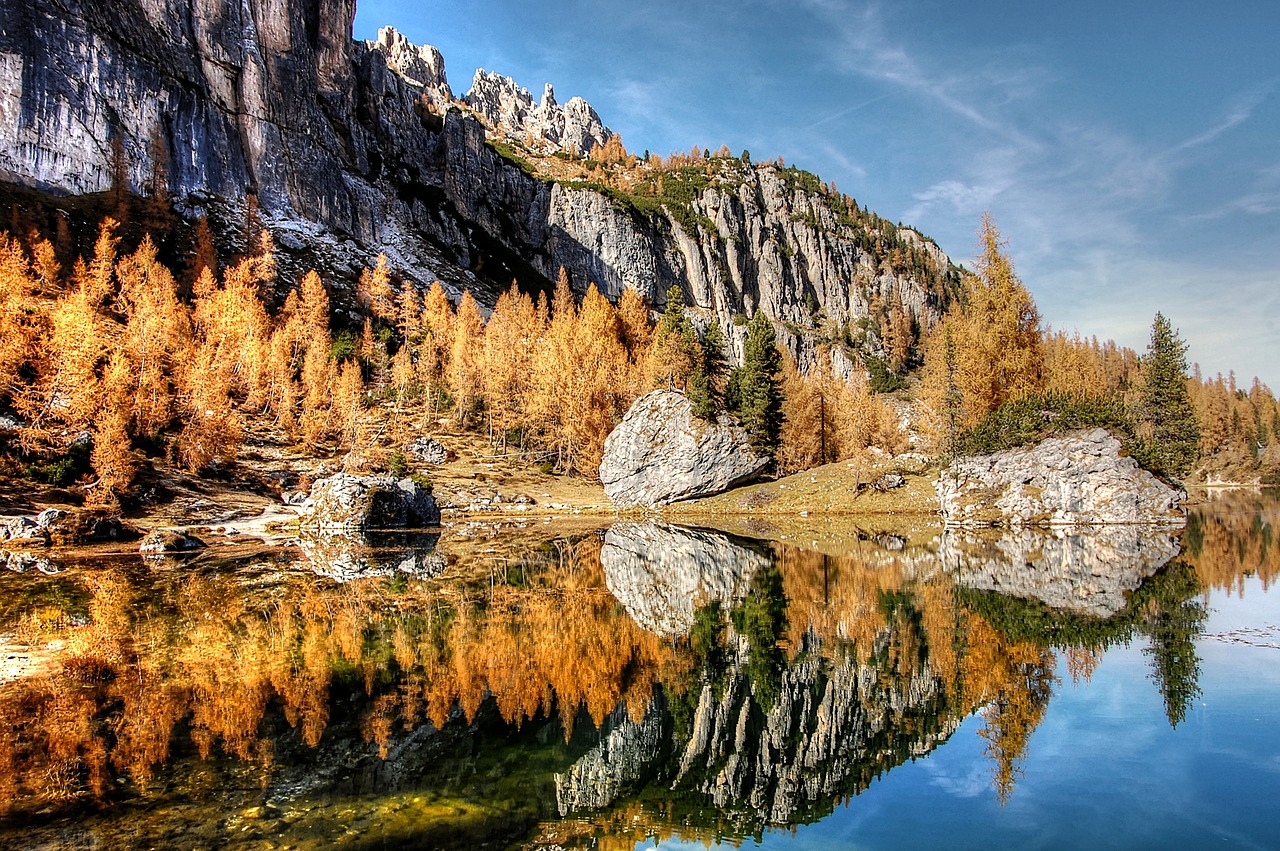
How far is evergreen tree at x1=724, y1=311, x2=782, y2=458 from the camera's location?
61688mm

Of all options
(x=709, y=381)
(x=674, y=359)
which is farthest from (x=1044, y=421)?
(x=674, y=359)

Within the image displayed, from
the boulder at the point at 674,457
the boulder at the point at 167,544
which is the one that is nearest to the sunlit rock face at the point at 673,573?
the boulder at the point at 674,457

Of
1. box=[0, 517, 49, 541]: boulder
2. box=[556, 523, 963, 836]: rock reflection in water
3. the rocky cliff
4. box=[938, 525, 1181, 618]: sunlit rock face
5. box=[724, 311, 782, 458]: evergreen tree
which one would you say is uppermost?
the rocky cliff

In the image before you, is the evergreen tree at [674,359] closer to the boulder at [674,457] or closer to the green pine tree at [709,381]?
the green pine tree at [709,381]

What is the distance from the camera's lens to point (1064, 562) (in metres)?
24.6

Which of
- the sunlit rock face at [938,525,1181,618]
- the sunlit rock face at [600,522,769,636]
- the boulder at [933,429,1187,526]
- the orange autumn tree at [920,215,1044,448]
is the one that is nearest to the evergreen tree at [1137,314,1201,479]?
the orange autumn tree at [920,215,1044,448]

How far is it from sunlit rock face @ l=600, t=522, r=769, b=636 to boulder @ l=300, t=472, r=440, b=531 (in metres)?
16.6

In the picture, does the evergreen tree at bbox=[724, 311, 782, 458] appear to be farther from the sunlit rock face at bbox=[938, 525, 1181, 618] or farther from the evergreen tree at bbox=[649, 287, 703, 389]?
the sunlit rock face at bbox=[938, 525, 1181, 618]

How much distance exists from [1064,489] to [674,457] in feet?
93.3

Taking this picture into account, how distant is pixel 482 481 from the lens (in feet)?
203

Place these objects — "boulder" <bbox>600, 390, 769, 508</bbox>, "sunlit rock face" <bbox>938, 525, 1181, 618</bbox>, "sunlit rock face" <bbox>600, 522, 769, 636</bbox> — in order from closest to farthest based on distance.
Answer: "sunlit rock face" <bbox>600, 522, 769, 636</bbox>, "sunlit rock face" <bbox>938, 525, 1181, 618</bbox>, "boulder" <bbox>600, 390, 769, 508</bbox>

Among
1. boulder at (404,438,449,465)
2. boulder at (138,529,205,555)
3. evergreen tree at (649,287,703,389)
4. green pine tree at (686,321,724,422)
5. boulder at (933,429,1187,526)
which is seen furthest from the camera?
evergreen tree at (649,287,703,389)

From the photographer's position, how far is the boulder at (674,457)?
5684 cm

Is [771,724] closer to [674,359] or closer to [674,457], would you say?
[674,457]
